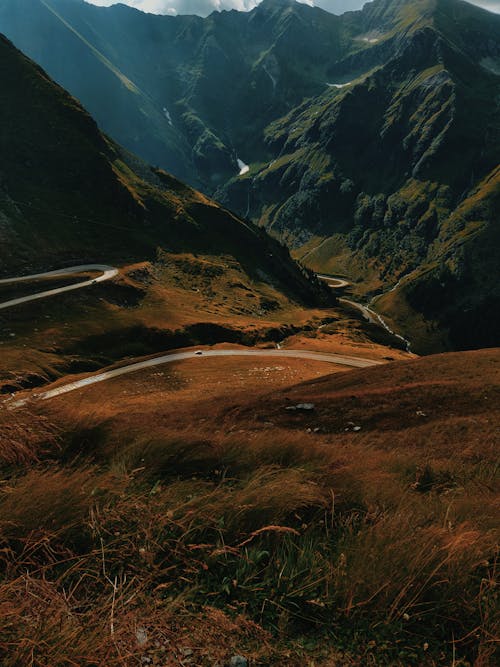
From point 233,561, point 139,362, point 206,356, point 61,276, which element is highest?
point 233,561

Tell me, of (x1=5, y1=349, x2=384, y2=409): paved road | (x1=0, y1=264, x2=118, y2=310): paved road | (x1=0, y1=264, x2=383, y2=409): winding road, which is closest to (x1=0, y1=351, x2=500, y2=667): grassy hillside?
(x1=0, y1=264, x2=383, y2=409): winding road

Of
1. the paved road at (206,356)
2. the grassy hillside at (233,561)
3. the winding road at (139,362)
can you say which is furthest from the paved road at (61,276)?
the grassy hillside at (233,561)

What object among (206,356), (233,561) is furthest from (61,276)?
(233,561)

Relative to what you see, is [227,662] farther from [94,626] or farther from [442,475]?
[442,475]

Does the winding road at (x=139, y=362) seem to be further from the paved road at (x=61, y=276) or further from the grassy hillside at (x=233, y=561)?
the grassy hillside at (x=233, y=561)

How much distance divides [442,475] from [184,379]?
70.9m

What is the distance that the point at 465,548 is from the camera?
4648mm

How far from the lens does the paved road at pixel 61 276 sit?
106056 millimetres

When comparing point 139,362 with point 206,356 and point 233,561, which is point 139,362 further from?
point 233,561

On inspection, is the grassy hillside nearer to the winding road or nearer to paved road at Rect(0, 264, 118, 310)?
the winding road

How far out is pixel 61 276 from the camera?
415ft

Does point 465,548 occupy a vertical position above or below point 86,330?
above

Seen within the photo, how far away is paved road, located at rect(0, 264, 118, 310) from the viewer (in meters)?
106

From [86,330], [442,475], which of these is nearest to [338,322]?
[86,330]
